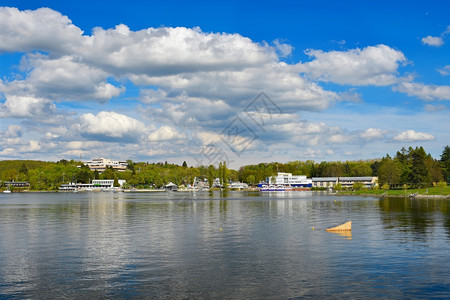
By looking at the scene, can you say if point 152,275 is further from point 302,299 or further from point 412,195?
point 412,195

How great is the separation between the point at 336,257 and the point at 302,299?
1507 cm

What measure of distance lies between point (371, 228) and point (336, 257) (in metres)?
27.1

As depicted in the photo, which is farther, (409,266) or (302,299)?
(409,266)

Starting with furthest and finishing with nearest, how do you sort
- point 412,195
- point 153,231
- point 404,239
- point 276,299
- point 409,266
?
point 412,195
point 153,231
point 404,239
point 409,266
point 276,299

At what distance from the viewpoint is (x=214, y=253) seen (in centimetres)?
4438

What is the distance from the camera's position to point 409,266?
3788cm

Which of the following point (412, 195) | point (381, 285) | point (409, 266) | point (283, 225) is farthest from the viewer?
point (412, 195)

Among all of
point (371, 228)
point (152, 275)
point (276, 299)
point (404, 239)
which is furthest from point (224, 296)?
point (371, 228)

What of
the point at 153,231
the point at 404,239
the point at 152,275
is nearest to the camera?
the point at 152,275

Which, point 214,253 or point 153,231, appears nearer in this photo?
point 214,253

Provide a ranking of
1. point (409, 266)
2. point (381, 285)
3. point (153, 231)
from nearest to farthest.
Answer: point (381, 285), point (409, 266), point (153, 231)

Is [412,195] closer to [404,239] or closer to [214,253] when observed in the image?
[404,239]

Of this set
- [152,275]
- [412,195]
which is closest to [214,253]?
[152,275]

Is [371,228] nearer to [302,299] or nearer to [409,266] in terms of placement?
[409,266]
